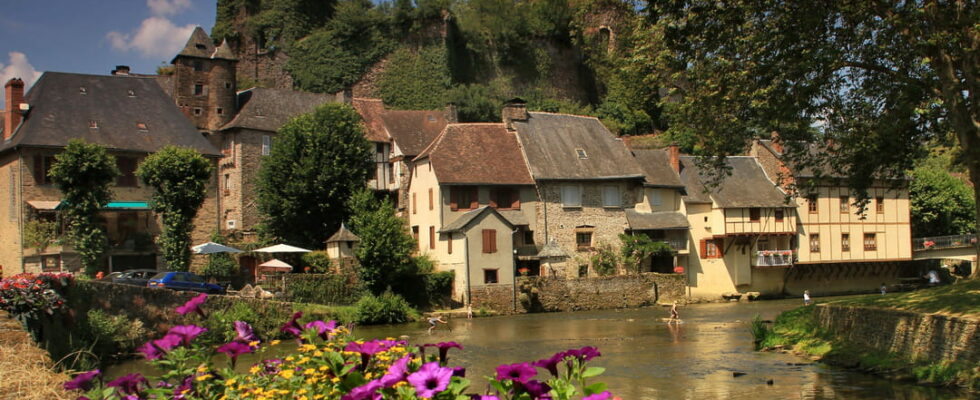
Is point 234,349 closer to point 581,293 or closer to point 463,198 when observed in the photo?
point 581,293

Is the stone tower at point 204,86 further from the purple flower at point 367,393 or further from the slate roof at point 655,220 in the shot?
the purple flower at point 367,393

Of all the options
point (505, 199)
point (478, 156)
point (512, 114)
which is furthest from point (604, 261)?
point (512, 114)

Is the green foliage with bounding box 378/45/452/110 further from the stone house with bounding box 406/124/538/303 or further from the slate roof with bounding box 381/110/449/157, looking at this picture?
the stone house with bounding box 406/124/538/303

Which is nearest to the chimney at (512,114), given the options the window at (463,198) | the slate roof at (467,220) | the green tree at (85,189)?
the window at (463,198)

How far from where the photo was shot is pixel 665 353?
2395cm

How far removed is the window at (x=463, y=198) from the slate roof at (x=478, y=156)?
1.65 feet

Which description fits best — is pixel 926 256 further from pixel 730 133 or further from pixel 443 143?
pixel 730 133

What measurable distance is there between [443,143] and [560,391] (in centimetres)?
3721

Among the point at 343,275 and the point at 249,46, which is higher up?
the point at 249,46

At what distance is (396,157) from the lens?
157 ft

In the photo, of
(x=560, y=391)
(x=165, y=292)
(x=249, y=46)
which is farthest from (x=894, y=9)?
(x=249, y=46)

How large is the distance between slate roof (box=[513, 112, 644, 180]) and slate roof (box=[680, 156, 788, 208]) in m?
3.49

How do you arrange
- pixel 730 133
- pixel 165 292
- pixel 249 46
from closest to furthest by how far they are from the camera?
pixel 730 133
pixel 165 292
pixel 249 46

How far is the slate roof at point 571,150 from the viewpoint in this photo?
42281mm
